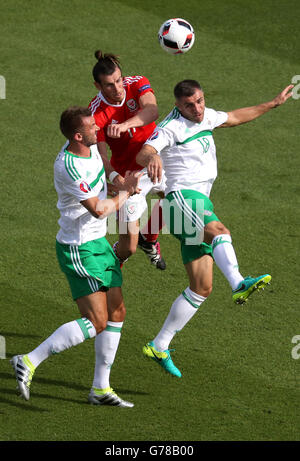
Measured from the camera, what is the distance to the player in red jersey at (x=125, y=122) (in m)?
8.45

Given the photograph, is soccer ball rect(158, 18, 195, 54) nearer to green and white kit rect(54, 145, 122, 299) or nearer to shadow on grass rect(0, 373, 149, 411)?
green and white kit rect(54, 145, 122, 299)

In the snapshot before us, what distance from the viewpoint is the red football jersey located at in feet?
28.9

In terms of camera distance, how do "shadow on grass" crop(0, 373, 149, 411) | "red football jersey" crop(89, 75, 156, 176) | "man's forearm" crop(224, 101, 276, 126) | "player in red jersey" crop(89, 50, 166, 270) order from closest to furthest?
"shadow on grass" crop(0, 373, 149, 411)
"man's forearm" crop(224, 101, 276, 126)
"player in red jersey" crop(89, 50, 166, 270)
"red football jersey" crop(89, 75, 156, 176)

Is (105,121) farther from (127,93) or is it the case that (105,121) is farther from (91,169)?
(91,169)

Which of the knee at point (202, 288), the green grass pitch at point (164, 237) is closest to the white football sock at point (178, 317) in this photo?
the knee at point (202, 288)

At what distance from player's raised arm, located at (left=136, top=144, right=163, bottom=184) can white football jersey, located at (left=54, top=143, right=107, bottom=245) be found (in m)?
0.39

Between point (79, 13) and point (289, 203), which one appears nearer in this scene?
point (289, 203)

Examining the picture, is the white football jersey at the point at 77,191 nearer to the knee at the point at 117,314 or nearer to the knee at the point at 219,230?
the knee at the point at 117,314

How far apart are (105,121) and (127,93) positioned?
368mm

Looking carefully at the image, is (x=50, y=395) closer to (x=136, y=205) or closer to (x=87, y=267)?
(x=87, y=267)

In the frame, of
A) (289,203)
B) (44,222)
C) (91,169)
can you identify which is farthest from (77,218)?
(289,203)

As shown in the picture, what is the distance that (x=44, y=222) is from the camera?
10508 millimetres

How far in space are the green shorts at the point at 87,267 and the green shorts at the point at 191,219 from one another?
846 millimetres

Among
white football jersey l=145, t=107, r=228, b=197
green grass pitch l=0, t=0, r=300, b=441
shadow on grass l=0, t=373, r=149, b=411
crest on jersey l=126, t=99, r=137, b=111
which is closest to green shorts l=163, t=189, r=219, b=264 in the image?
white football jersey l=145, t=107, r=228, b=197
